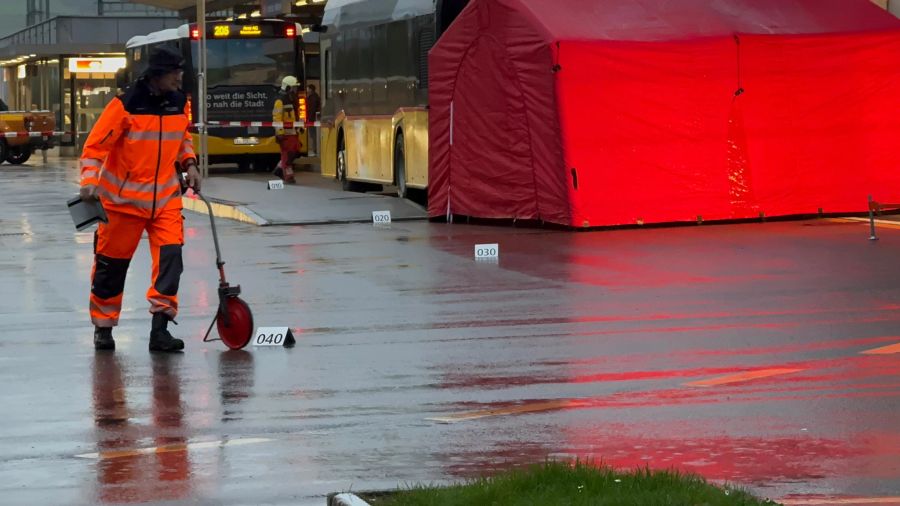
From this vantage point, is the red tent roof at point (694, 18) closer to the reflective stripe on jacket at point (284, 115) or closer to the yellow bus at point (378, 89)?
the yellow bus at point (378, 89)

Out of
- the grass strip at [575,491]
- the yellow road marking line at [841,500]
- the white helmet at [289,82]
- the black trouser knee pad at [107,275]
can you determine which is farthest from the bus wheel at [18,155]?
the yellow road marking line at [841,500]

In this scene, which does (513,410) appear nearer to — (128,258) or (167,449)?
(167,449)

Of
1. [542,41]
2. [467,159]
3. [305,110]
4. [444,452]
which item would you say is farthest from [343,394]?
[305,110]

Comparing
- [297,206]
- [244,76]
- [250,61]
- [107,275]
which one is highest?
[250,61]

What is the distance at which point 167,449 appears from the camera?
8.56m

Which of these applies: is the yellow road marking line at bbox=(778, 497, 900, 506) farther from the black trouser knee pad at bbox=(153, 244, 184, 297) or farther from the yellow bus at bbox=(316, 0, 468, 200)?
the yellow bus at bbox=(316, 0, 468, 200)

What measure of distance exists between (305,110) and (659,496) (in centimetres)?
3665

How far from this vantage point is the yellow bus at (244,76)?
41312 mm

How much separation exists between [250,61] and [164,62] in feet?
99.4

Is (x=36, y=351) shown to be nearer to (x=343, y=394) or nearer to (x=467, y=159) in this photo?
(x=343, y=394)

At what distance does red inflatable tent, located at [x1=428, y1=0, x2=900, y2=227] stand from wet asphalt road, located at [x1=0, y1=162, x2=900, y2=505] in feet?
8.60

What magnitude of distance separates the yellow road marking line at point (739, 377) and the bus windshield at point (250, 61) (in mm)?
32152

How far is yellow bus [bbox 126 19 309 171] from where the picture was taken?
41.3 meters

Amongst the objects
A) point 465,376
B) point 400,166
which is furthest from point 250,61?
point 465,376
